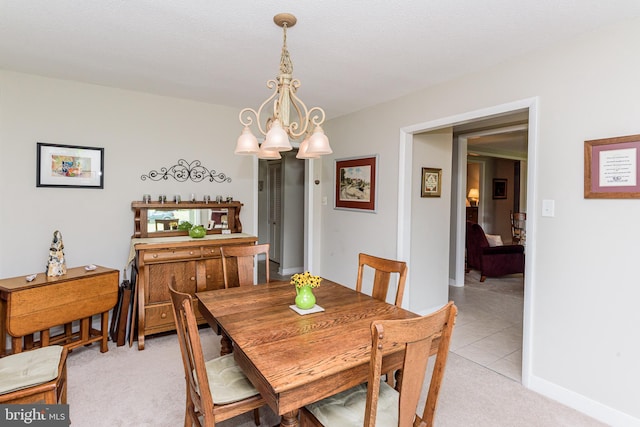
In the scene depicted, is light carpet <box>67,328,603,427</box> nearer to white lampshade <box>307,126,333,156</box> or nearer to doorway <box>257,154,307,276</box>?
white lampshade <box>307,126,333,156</box>

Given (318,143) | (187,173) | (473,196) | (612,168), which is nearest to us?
(318,143)

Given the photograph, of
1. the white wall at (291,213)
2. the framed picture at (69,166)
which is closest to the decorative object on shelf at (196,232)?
the framed picture at (69,166)

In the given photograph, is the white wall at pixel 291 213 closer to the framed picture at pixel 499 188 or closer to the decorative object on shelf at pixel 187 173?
the decorative object on shelf at pixel 187 173

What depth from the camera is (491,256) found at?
5.61 m

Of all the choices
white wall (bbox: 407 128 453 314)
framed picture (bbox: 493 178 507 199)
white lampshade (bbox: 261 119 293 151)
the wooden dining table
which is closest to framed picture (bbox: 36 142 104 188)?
the wooden dining table

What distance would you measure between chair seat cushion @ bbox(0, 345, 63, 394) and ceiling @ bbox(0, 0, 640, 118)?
197cm

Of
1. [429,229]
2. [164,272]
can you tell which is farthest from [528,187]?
[164,272]

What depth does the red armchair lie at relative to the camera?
560cm

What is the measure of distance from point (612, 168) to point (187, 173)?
12.4 feet

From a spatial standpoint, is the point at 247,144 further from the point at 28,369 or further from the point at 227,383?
the point at 28,369

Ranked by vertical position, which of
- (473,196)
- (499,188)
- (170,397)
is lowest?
(170,397)

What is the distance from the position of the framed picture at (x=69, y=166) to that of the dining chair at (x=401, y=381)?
3092 mm

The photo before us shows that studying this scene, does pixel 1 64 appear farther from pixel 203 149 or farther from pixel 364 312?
pixel 364 312

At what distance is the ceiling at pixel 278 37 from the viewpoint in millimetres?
1906
